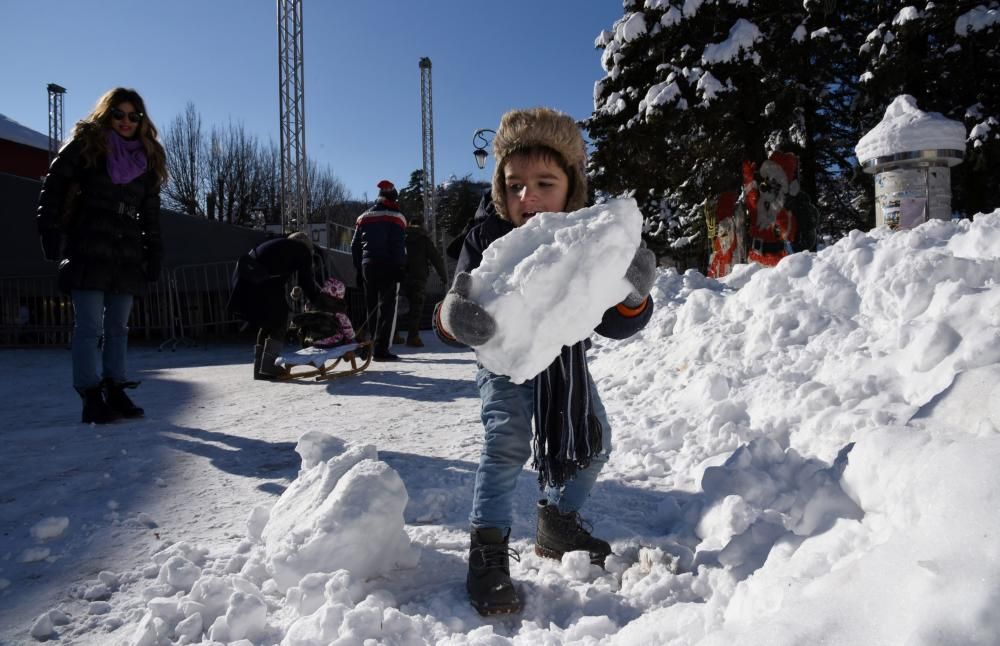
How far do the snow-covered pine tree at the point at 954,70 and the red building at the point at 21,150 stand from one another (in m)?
28.9

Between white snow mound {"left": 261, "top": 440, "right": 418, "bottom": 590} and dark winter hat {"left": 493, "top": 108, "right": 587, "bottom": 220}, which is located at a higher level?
dark winter hat {"left": 493, "top": 108, "right": 587, "bottom": 220}

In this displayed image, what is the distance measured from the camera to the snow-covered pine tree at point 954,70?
10.1 m

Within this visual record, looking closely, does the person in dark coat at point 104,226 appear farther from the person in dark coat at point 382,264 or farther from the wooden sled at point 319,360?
the person in dark coat at point 382,264

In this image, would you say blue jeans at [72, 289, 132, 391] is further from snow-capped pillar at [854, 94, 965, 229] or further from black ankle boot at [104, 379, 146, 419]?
snow-capped pillar at [854, 94, 965, 229]

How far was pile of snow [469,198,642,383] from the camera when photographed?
5.25ft

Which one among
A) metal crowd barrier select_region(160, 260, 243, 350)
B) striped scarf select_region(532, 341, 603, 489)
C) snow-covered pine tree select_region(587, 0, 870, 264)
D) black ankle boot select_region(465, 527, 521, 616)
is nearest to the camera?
black ankle boot select_region(465, 527, 521, 616)

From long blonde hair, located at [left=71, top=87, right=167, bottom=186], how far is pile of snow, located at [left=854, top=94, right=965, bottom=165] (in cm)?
648

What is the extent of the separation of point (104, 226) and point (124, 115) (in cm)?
74

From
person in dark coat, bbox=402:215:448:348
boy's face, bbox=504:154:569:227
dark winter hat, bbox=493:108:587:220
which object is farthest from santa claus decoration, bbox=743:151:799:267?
boy's face, bbox=504:154:569:227

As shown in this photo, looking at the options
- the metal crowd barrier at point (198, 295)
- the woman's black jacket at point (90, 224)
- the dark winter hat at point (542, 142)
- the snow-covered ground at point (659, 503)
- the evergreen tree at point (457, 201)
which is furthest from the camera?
the evergreen tree at point (457, 201)

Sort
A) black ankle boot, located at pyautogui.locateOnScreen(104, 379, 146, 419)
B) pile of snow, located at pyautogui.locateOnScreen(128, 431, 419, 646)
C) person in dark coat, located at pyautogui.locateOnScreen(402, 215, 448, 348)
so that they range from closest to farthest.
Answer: pile of snow, located at pyautogui.locateOnScreen(128, 431, 419, 646) < black ankle boot, located at pyautogui.locateOnScreen(104, 379, 146, 419) < person in dark coat, located at pyautogui.locateOnScreen(402, 215, 448, 348)

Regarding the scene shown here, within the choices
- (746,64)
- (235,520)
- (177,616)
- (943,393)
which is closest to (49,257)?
(235,520)

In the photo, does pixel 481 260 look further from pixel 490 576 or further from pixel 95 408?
pixel 95 408

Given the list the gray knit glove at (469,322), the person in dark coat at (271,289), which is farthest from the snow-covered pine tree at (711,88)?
the gray knit glove at (469,322)
